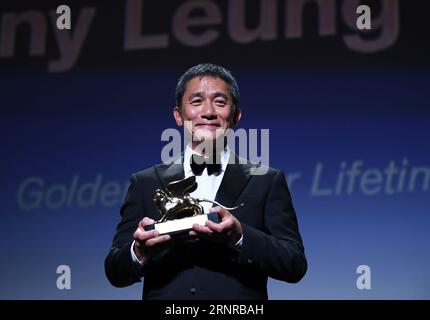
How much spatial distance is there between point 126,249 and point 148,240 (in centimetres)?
14

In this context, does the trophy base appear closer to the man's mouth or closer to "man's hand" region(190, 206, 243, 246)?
"man's hand" region(190, 206, 243, 246)

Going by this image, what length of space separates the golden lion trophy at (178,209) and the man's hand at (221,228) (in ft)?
0.06

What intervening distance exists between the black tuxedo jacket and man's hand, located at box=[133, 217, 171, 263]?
4 centimetres

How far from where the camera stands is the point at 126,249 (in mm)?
1347

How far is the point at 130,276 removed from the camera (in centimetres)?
136

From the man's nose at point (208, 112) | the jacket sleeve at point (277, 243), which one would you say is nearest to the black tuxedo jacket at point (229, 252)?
the jacket sleeve at point (277, 243)

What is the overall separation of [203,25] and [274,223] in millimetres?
1600

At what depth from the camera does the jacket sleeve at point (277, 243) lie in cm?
129

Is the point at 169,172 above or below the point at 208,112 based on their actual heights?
below

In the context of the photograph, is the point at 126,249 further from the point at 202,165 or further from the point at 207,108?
the point at 207,108

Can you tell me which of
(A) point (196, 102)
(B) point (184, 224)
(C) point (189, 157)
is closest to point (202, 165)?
(C) point (189, 157)

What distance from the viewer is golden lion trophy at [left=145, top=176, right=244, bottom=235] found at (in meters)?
1.25

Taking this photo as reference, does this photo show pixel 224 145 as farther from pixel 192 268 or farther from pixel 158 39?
pixel 158 39
